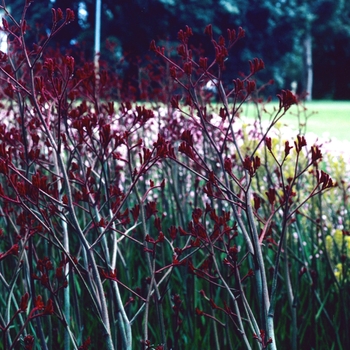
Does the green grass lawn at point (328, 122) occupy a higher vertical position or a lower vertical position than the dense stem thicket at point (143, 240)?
lower

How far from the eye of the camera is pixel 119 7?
992 inches

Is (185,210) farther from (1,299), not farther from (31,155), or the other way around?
(31,155)

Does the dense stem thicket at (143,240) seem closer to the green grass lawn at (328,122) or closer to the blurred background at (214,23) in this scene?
the blurred background at (214,23)

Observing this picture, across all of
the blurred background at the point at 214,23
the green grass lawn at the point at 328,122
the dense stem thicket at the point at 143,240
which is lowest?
the green grass lawn at the point at 328,122

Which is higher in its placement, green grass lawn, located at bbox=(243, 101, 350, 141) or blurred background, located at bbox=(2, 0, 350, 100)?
blurred background, located at bbox=(2, 0, 350, 100)

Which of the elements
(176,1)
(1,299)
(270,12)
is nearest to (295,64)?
(270,12)

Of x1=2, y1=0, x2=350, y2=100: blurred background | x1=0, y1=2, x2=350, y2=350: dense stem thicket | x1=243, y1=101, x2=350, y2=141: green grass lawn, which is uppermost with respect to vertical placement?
x1=2, y1=0, x2=350, y2=100: blurred background

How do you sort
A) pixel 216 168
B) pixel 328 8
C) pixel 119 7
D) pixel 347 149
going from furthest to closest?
pixel 328 8, pixel 119 7, pixel 347 149, pixel 216 168

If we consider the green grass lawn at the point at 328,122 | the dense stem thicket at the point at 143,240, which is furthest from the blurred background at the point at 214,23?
the dense stem thicket at the point at 143,240

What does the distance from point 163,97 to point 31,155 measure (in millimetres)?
1829

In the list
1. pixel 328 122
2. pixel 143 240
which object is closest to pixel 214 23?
pixel 328 122

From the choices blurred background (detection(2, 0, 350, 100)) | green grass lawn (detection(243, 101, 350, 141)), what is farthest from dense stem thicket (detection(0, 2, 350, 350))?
green grass lawn (detection(243, 101, 350, 141))

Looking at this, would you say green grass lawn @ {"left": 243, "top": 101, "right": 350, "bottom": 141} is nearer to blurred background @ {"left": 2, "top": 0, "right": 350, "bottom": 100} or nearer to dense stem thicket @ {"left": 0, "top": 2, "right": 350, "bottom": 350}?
blurred background @ {"left": 2, "top": 0, "right": 350, "bottom": 100}

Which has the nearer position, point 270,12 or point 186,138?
point 186,138
